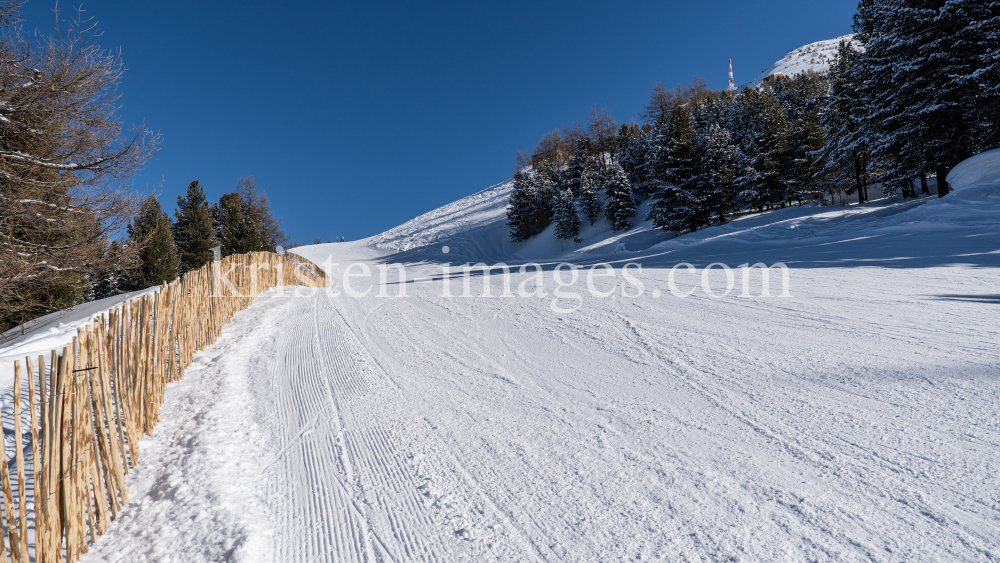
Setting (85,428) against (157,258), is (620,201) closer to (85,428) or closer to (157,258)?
(157,258)

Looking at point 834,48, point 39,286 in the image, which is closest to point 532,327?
point 39,286

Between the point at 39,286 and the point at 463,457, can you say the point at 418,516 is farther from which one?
the point at 39,286

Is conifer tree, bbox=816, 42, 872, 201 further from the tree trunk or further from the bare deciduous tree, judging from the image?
the bare deciduous tree

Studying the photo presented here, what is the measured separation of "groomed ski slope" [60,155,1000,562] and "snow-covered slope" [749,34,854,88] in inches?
6030

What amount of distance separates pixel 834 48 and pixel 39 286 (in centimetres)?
20724

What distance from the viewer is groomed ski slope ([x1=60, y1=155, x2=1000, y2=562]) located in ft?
7.19

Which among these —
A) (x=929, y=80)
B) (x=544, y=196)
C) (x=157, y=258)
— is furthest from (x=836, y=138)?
(x=157, y=258)

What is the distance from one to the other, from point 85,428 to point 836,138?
31.8 metres

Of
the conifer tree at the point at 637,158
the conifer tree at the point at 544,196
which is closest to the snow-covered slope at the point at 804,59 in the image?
the conifer tree at the point at 637,158

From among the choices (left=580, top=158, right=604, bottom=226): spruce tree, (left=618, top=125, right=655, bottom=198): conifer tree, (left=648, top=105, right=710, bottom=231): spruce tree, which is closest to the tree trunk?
(left=648, top=105, right=710, bottom=231): spruce tree

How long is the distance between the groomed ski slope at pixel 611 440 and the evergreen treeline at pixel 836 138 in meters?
15.1

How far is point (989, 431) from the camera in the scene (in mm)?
2639

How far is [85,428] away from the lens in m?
2.58

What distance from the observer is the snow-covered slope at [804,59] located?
12369cm
